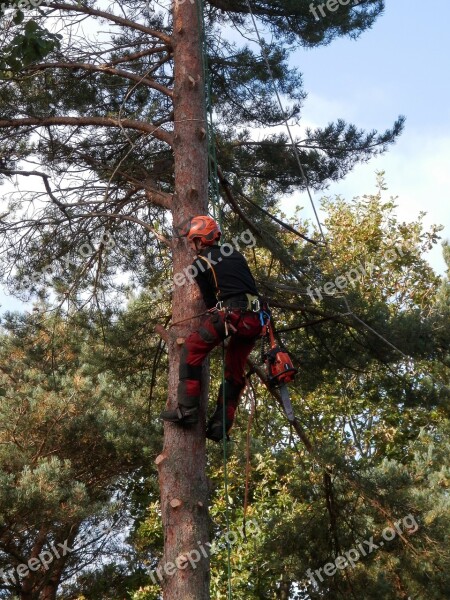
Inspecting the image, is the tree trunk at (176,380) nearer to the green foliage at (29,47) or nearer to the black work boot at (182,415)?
the black work boot at (182,415)

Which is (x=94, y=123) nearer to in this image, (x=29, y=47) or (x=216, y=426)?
(x=29, y=47)

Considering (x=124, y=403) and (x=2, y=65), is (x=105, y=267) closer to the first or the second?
(x=2, y=65)

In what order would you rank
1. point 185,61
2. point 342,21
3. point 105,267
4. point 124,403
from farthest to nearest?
point 124,403, point 105,267, point 342,21, point 185,61

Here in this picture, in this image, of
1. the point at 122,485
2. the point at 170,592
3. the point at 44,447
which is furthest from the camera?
the point at 122,485

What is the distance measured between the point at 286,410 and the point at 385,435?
13.9 meters

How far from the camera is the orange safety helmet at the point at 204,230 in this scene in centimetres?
561

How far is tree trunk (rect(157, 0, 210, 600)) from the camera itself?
5152 millimetres

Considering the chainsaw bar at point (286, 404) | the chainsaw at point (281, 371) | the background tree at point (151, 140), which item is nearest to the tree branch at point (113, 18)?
the background tree at point (151, 140)

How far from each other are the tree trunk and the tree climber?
0.14m

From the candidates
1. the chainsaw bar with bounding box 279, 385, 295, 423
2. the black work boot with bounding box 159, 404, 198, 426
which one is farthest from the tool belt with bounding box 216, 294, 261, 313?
the black work boot with bounding box 159, 404, 198, 426

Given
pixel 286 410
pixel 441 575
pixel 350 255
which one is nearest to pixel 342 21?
pixel 286 410

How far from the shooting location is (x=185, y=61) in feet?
22.6

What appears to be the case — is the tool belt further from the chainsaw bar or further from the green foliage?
the green foliage

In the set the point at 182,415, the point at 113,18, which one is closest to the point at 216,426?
the point at 182,415
